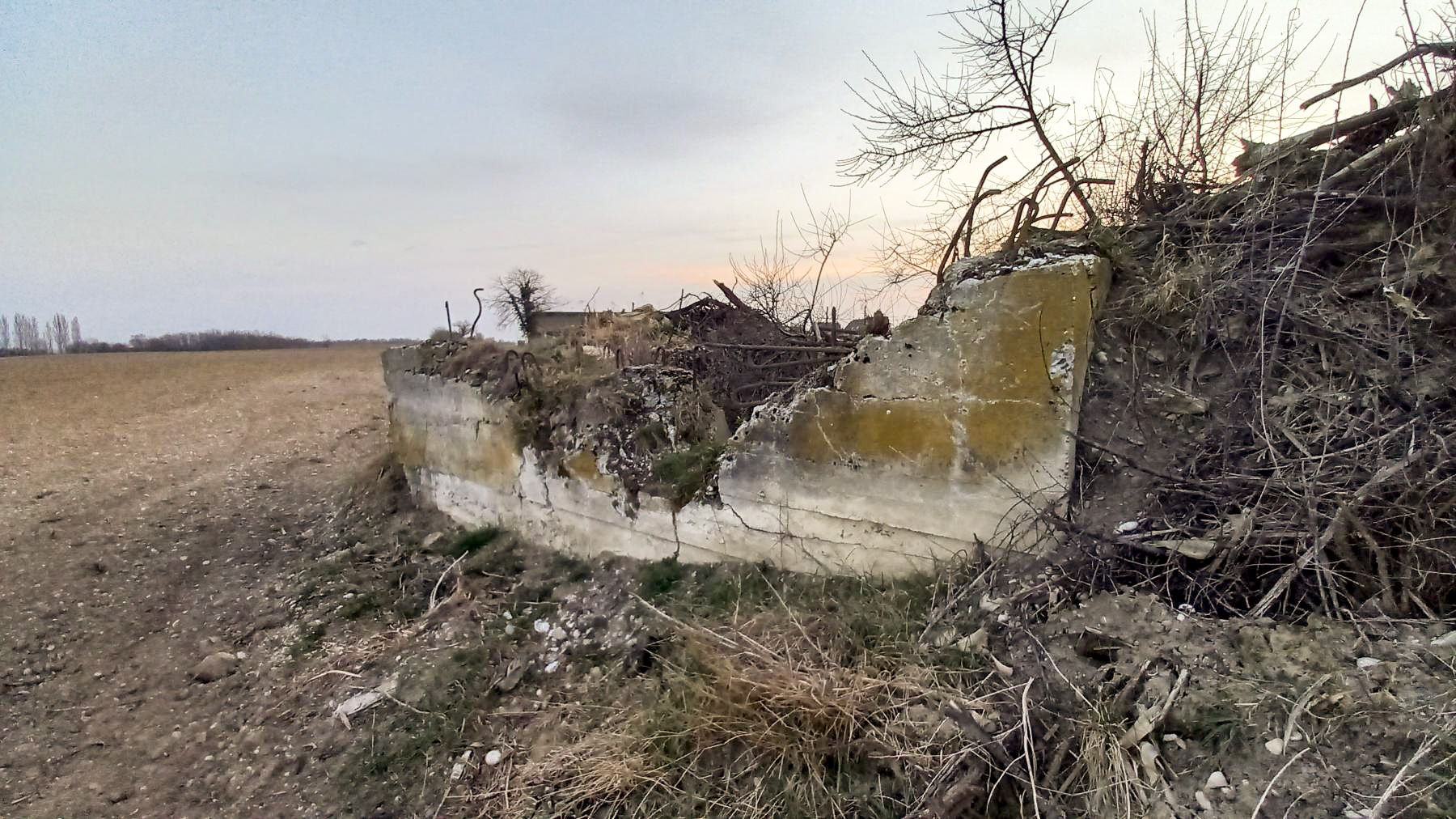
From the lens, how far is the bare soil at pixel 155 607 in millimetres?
4188

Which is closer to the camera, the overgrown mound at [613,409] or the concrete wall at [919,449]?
the concrete wall at [919,449]

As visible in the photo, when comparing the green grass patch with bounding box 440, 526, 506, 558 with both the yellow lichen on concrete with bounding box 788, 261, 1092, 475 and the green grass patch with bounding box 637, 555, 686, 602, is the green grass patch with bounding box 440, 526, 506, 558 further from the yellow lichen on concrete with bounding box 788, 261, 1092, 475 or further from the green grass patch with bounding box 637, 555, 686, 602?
the yellow lichen on concrete with bounding box 788, 261, 1092, 475

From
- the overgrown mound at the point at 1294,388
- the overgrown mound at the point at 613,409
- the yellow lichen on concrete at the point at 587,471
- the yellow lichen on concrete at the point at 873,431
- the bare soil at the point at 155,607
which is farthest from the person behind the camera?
the yellow lichen on concrete at the point at 587,471

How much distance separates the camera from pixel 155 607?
21.4ft

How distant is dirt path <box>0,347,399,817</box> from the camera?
4.20 meters

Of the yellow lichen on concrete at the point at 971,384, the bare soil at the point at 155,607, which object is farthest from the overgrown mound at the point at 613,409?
the bare soil at the point at 155,607

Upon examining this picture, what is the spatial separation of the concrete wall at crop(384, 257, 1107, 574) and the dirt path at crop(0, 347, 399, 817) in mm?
2942

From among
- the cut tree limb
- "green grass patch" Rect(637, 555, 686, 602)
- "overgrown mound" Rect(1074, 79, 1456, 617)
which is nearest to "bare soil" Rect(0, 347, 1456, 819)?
"green grass patch" Rect(637, 555, 686, 602)

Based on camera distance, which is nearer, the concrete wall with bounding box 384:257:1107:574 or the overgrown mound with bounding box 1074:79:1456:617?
the overgrown mound with bounding box 1074:79:1456:617

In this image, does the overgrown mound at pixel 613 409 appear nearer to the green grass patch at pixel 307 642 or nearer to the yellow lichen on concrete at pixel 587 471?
the yellow lichen on concrete at pixel 587 471

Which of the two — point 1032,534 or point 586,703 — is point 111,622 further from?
point 1032,534

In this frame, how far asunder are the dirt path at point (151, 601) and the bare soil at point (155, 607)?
16 mm

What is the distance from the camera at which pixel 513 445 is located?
603 centimetres

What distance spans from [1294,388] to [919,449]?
1.73 meters
